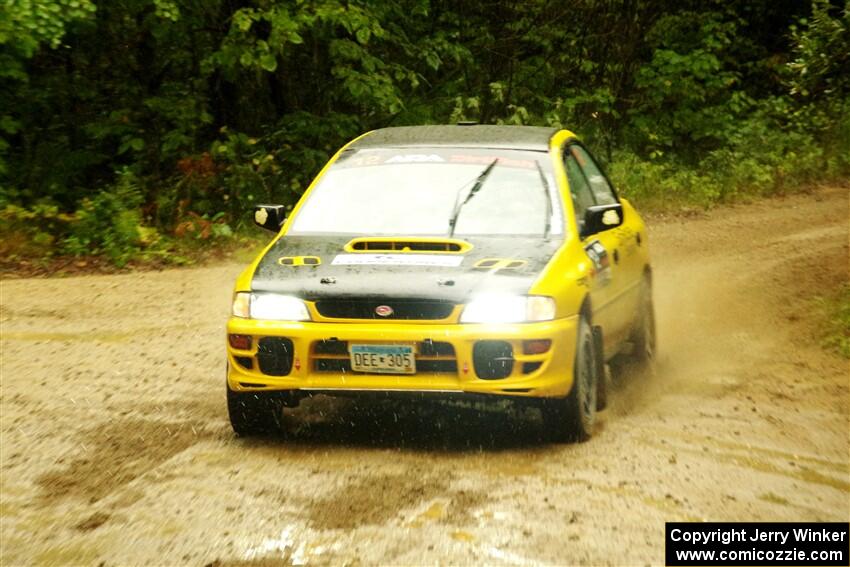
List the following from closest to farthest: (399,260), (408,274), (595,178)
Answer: (408,274) → (399,260) → (595,178)

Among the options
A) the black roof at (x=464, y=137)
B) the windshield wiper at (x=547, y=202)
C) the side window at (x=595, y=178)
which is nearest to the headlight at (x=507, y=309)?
the windshield wiper at (x=547, y=202)

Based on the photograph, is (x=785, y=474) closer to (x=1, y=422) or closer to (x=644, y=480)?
(x=644, y=480)

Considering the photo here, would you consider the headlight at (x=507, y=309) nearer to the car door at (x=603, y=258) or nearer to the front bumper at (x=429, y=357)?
the front bumper at (x=429, y=357)

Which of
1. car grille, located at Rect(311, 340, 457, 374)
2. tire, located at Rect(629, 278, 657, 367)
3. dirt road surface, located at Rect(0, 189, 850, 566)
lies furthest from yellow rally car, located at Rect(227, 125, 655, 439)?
tire, located at Rect(629, 278, 657, 367)

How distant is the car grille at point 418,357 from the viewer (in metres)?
6.35

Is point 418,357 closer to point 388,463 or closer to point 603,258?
point 388,463

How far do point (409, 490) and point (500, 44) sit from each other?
16162 millimetres

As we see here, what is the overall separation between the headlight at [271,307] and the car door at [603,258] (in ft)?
5.33

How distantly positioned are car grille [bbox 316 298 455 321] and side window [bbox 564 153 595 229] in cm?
143

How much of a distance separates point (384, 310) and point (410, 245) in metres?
0.64

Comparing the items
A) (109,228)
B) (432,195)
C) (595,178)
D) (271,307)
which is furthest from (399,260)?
(109,228)

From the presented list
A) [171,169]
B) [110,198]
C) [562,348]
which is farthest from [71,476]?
[171,169]

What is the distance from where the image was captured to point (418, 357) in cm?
638

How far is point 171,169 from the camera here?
17719 millimetres
